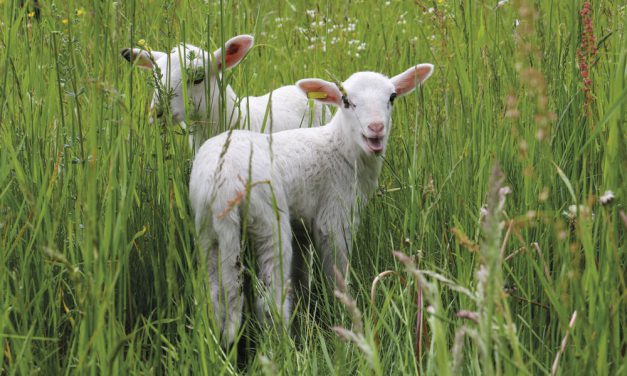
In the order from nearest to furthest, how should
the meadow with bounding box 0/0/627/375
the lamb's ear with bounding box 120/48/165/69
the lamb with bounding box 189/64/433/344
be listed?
the meadow with bounding box 0/0/627/375, the lamb with bounding box 189/64/433/344, the lamb's ear with bounding box 120/48/165/69

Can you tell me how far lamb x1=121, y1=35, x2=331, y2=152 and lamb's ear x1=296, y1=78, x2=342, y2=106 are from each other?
17 cm

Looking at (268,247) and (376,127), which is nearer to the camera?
(268,247)

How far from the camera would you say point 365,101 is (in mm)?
3432

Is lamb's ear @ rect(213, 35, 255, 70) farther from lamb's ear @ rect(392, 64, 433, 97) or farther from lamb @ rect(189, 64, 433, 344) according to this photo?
lamb's ear @ rect(392, 64, 433, 97)

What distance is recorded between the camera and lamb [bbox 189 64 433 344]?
9.37 ft

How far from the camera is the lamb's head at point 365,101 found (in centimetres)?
334

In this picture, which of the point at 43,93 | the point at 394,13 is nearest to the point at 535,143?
the point at 43,93

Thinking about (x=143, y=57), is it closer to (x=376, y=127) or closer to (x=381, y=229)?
(x=376, y=127)

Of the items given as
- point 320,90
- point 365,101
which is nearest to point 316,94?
point 320,90

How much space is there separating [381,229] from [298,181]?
0.47m

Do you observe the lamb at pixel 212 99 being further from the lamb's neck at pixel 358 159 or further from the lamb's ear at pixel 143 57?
the lamb's neck at pixel 358 159

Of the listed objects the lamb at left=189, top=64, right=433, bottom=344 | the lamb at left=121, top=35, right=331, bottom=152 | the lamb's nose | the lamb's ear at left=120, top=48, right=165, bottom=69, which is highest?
the lamb's ear at left=120, top=48, right=165, bottom=69

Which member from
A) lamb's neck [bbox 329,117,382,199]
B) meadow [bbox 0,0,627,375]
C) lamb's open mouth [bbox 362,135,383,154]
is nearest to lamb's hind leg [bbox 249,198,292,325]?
meadow [bbox 0,0,627,375]

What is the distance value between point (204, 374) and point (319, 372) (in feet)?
1.53
